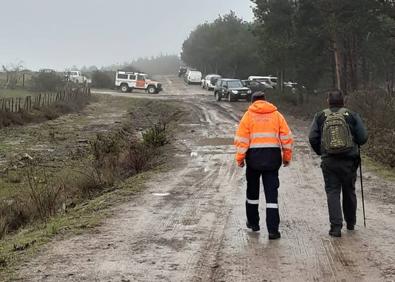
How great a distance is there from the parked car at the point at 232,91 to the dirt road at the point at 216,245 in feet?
101

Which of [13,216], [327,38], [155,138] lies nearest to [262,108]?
[13,216]

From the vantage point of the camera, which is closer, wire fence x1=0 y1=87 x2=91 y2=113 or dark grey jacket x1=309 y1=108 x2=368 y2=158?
dark grey jacket x1=309 y1=108 x2=368 y2=158

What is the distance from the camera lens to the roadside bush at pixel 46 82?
195 ft

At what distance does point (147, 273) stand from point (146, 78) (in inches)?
2188

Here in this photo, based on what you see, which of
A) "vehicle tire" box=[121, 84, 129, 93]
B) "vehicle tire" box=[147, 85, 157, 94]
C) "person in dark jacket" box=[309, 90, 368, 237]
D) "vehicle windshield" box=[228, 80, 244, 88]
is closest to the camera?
"person in dark jacket" box=[309, 90, 368, 237]

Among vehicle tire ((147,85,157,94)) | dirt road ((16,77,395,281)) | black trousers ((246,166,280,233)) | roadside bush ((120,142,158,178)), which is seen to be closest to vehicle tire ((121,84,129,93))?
vehicle tire ((147,85,157,94))

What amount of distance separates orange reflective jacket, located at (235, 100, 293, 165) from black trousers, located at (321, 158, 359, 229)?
0.56 m

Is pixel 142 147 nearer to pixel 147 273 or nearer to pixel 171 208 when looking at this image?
pixel 171 208

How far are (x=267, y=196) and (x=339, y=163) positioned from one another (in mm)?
973

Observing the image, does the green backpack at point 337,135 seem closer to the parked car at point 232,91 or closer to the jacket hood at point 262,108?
the jacket hood at point 262,108

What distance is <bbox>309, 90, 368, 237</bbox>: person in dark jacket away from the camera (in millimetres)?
7328

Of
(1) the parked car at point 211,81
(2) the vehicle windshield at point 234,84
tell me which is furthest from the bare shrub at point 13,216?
(1) the parked car at point 211,81

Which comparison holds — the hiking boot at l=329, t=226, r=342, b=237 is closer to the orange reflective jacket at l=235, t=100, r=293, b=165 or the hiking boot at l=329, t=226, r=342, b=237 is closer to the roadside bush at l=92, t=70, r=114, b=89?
the orange reflective jacket at l=235, t=100, r=293, b=165

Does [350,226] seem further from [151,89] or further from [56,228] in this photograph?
[151,89]
